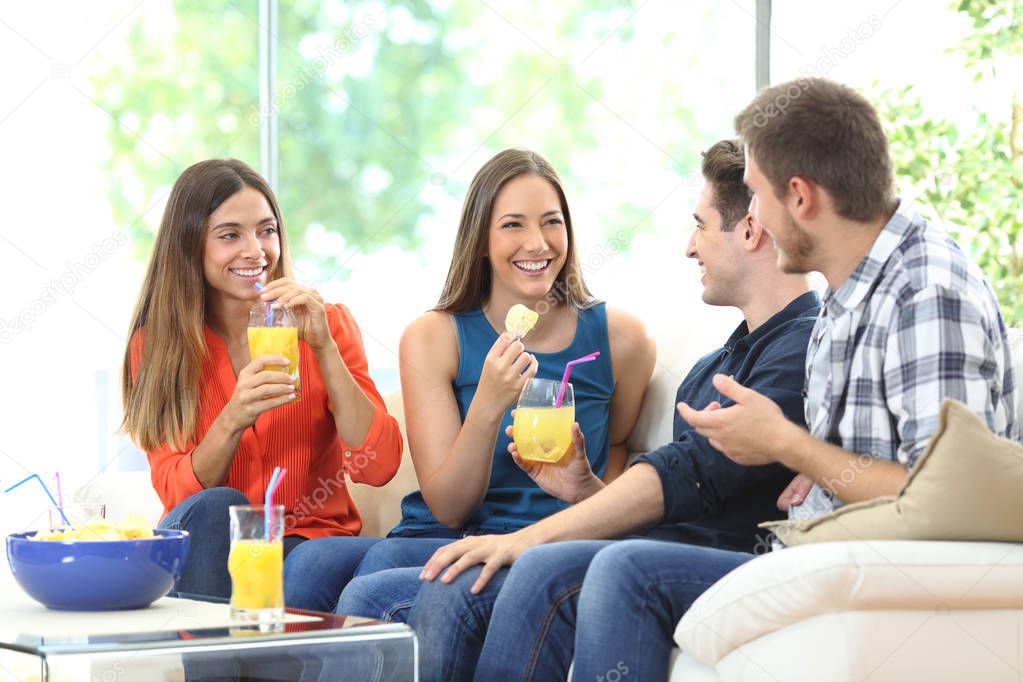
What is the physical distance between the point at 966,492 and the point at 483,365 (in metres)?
1.23

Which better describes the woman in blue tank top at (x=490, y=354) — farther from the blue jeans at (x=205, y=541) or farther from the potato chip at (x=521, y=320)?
the blue jeans at (x=205, y=541)

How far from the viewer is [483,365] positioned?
2682 mm

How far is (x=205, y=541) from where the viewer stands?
2.34m

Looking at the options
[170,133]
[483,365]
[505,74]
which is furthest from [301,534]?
[505,74]

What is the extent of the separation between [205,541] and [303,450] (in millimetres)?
436

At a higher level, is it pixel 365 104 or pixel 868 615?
pixel 365 104

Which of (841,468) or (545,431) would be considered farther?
(545,431)

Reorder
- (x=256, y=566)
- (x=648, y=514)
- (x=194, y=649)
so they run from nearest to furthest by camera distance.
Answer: (x=194, y=649), (x=256, y=566), (x=648, y=514)

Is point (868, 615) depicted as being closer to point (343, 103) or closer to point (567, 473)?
point (567, 473)

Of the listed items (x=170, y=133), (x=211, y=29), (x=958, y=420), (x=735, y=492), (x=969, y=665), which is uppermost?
(x=211, y=29)

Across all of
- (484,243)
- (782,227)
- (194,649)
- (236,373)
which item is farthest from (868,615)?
(236,373)

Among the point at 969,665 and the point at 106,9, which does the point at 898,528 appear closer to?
the point at 969,665

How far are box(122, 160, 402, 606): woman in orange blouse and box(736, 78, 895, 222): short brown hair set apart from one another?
1072 mm

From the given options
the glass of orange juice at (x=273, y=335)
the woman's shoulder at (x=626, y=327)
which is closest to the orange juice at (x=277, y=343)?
the glass of orange juice at (x=273, y=335)
